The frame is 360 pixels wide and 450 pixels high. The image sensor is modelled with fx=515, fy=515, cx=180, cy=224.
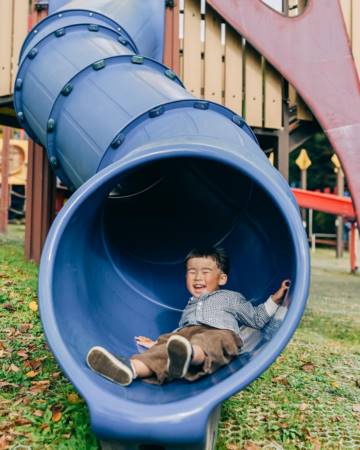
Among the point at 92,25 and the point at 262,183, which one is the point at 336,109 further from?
the point at 262,183

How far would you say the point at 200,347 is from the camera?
2.03 meters

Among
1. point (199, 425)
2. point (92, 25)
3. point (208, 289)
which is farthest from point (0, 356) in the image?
point (92, 25)

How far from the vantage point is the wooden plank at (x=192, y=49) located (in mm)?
4496

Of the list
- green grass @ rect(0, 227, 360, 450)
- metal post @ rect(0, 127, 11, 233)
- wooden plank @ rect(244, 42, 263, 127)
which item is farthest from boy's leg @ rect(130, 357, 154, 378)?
metal post @ rect(0, 127, 11, 233)

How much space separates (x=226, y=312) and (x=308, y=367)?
3.46 feet

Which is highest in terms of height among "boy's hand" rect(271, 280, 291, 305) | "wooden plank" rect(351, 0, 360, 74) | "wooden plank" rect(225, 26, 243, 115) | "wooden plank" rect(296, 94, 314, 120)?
"wooden plank" rect(351, 0, 360, 74)

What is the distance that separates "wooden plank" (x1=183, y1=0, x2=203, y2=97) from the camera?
14.8ft

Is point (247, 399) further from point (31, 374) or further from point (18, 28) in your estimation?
point (18, 28)

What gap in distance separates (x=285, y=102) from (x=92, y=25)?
196 centimetres

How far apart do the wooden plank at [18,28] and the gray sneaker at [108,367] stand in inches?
135

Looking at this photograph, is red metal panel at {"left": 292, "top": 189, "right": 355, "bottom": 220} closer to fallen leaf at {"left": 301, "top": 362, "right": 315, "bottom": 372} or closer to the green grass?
the green grass

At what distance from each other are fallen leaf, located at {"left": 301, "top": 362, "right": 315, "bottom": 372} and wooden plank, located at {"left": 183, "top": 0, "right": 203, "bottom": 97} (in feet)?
8.06

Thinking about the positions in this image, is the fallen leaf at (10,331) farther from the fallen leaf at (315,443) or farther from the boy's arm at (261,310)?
the fallen leaf at (315,443)


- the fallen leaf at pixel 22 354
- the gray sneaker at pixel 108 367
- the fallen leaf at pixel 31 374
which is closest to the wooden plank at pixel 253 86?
the fallen leaf at pixel 22 354
